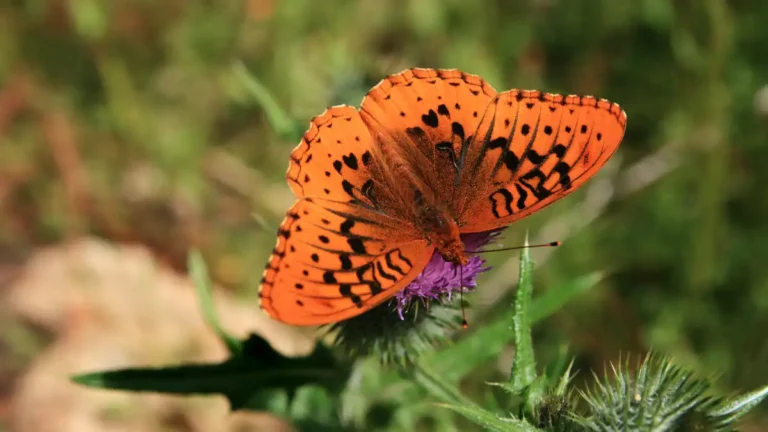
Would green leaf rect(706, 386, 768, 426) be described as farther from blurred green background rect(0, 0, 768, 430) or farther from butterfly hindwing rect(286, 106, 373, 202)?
blurred green background rect(0, 0, 768, 430)

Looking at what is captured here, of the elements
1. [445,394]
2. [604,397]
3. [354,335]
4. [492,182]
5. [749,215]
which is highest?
[749,215]

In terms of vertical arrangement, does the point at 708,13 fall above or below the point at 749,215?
above

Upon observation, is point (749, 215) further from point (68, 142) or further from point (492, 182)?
point (68, 142)

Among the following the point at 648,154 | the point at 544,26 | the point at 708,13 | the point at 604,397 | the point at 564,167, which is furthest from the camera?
the point at 544,26

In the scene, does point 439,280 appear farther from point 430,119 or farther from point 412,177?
point 430,119

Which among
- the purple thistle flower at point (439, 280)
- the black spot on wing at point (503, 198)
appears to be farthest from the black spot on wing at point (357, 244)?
the black spot on wing at point (503, 198)

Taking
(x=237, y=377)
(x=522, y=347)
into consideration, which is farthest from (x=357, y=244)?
(x=237, y=377)

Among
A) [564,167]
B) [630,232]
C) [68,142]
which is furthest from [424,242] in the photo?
[68,142]
